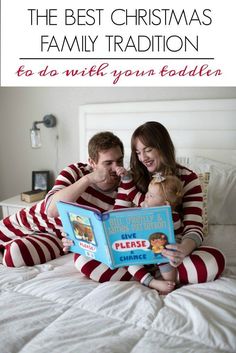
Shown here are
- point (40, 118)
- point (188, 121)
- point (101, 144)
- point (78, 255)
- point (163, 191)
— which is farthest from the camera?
point (40, 118)

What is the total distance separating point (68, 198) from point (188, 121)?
1124 mm

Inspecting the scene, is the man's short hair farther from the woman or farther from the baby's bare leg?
the baby's bare leg

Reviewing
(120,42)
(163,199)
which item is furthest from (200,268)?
(120,42)

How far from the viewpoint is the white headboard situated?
2199mm

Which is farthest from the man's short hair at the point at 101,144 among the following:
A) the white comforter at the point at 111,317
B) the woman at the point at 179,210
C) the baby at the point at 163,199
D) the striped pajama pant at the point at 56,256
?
the white comforter at the point at 111,317

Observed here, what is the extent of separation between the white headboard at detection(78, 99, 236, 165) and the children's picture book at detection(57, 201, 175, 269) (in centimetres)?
114

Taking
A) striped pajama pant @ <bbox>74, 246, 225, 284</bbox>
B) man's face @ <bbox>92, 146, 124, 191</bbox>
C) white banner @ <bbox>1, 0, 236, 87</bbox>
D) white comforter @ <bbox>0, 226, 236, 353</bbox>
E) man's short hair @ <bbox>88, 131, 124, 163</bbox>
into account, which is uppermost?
white banner @ <bbox>1, 0, 236, 87</bbox>

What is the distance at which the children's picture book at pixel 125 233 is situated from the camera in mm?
1158

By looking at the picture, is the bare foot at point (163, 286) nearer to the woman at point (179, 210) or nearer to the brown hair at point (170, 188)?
the woman at point (179, 210)

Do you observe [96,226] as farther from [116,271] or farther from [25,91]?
[25,91]

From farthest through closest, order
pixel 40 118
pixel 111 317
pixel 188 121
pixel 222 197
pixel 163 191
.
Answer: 1. pixel 40 118
2. pixel 188 121
3. pixel 222 197
4. pixel 163 191
5. pixel 111 317

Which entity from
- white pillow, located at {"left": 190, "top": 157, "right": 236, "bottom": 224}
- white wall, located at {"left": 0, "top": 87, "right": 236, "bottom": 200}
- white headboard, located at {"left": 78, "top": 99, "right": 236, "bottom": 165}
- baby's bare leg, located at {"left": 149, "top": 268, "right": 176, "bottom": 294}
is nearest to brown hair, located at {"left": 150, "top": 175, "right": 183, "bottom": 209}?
baby's bare leg, located at {"left": 149, "top": 268, "right": 176, "bottom": 294}

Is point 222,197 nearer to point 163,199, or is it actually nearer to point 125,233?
point 163,199

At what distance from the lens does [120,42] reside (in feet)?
7.76
